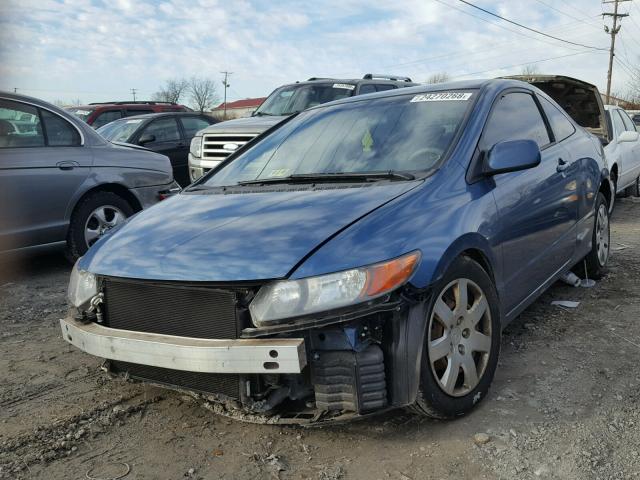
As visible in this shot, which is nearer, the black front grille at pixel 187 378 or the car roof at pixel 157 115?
the black front grille at pixel 187 378

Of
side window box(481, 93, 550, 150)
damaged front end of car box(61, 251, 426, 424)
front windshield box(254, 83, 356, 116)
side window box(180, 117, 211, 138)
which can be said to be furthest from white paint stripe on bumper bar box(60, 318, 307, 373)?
side window box(180, 117, 211, 138)

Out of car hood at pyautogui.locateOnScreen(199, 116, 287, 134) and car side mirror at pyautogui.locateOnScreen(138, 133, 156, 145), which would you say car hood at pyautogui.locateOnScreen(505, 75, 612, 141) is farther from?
car side mirror at pyautogui.locateOnScreen(138, 133, 156, 145)

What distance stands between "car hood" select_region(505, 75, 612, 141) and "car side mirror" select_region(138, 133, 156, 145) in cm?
537

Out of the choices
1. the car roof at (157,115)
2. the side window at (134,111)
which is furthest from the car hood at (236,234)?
the side window at (134,111)

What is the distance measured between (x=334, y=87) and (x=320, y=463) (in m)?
7.62

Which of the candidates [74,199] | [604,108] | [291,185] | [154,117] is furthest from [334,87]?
[291,185]

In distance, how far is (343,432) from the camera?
9.27 ft

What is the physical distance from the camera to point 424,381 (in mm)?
2605

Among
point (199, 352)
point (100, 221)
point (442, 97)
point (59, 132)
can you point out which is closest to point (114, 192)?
point (100, 221)

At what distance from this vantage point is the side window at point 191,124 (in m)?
11.3

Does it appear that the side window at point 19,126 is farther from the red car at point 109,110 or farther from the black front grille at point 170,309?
the red car at point 109,110

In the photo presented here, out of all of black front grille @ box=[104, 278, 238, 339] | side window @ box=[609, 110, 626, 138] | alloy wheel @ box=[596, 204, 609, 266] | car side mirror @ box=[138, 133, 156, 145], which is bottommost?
alloy wheel @ box=[596, 204, 609, 266]

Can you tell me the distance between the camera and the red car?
13.1 meters

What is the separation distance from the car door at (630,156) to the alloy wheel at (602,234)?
4.35 metres
